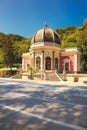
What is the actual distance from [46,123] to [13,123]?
1052 millimetres

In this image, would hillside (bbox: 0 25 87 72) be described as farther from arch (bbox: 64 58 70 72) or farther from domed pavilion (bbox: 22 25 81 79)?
domed pavilion (bbox: 22 25 81 79)

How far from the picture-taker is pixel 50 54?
4212cm

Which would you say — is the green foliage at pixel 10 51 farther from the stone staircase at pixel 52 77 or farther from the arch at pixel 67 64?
the stone staircase at pixel 52 77

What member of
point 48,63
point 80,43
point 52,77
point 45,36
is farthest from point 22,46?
point 52,77

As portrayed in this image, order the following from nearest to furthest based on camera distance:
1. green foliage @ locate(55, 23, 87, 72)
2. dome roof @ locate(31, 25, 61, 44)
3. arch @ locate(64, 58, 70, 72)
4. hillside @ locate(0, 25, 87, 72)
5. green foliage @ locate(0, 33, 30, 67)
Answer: dome roof @ locate(31, 25, 61, 44) → arch @ locate(64, 58, 70, 72) → green foliage @ locate(55, 23, 87, 72) → hillside @ locate(0, 25, 87, 72) → green foliage @ locate(0, 33, 30, 67)

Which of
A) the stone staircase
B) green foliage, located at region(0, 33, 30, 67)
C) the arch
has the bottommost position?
the stone staircase

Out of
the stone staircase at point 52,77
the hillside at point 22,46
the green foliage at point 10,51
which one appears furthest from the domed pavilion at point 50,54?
the green foliage at point 10,51

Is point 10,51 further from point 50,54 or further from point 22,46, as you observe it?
point 50,54

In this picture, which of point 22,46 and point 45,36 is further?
point 22,46

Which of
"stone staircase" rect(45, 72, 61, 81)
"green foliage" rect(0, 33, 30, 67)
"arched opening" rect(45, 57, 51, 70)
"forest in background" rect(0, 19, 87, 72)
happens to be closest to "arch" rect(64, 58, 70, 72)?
"arched opening" rect(45, 57, 51, 70)

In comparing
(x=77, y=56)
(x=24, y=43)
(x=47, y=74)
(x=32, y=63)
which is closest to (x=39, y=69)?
(x=32, y=63)

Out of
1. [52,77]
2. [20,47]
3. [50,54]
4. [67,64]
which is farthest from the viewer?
[20,47]

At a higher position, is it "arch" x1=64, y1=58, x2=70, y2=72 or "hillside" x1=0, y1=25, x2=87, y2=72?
"hillside" x1=0, y1=25, x2=87, y2=72

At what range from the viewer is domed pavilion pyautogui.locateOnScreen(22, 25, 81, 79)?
4195cm
